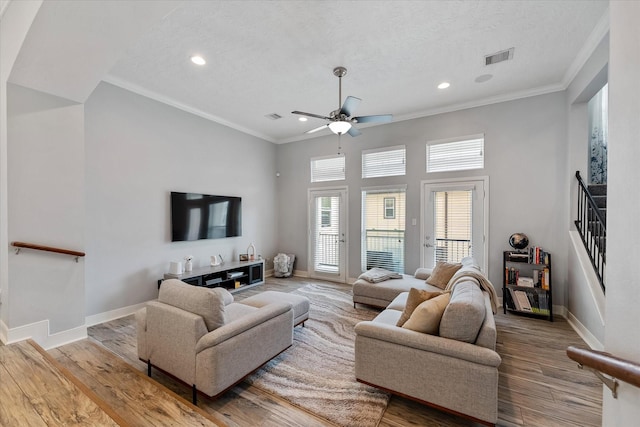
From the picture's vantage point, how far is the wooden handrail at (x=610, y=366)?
722mm

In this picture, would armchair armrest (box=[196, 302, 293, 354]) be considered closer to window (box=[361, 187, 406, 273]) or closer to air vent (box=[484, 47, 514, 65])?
window (box=[361, 187, 406, 273])

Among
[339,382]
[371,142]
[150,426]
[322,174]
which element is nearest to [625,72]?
[339,382]

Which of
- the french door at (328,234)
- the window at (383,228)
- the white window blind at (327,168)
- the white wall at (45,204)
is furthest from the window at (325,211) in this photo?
the white wall at (45,204)

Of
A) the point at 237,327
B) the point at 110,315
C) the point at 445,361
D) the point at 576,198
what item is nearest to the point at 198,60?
the point at 237,327

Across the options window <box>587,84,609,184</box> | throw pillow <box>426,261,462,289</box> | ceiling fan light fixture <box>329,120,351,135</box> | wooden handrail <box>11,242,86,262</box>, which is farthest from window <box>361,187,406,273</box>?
wooden handrail <box>11,242,86,262</box>

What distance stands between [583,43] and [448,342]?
3593mm

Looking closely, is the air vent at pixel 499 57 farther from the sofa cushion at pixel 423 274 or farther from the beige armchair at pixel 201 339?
the beige armchair at pixel 201 339

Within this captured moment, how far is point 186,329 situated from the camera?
2068 mm

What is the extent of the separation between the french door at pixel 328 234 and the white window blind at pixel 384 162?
0.71 metres

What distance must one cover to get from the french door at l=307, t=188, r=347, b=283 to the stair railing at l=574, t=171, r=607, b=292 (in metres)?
3.68

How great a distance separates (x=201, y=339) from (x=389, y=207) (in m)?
4.15

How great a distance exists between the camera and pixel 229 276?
4930 millimetres

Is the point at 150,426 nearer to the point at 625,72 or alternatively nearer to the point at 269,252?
the point at 625,72

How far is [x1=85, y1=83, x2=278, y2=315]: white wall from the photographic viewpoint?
3.58 metres
